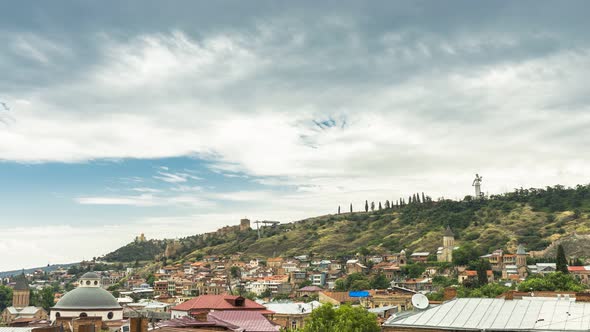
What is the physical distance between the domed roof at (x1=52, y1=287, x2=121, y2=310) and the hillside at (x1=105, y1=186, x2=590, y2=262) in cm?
8714

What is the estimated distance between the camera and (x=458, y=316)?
26000mm

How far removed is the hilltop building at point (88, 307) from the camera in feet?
174

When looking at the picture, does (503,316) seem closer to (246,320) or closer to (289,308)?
(246,320)

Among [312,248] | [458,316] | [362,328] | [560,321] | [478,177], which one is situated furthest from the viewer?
[478,177]

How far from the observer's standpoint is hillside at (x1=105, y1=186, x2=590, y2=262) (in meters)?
134

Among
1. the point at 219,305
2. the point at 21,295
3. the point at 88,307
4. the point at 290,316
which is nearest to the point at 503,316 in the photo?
the point at 219,305

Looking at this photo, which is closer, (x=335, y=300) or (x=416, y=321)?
(x=416, y=321)

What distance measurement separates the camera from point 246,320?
34562mm

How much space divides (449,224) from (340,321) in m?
122

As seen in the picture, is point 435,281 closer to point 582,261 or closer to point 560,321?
point 582,261

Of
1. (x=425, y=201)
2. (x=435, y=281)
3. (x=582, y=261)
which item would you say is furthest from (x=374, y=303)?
(x=425, y=201)

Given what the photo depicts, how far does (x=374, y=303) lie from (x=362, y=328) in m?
43.0

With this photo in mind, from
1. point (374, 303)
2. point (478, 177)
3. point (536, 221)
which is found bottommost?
point (374, 303)

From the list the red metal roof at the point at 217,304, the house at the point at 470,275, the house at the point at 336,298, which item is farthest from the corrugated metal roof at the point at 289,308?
the house at the point at 470,275
